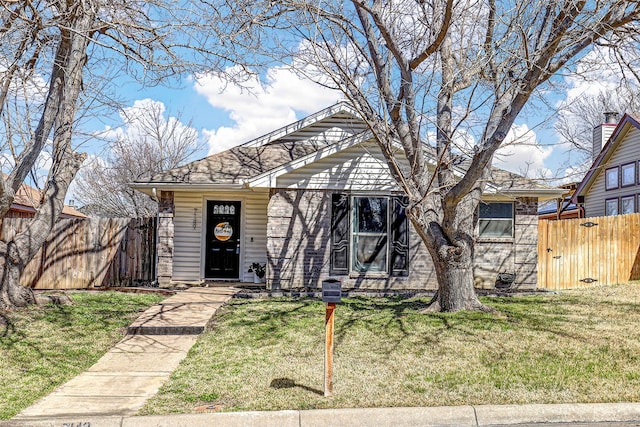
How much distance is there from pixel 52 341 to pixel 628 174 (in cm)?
2212

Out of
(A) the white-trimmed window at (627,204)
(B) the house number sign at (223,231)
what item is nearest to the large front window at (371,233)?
(B) the house number sign at (223,231)

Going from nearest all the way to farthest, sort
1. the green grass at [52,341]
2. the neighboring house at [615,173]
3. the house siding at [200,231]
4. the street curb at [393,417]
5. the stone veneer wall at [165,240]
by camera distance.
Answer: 1. the street curb at [393,417]
2. the green grass at [52,341]
3. the stone veneer wall at [165,240]
4. the house siding at [200,231]
5. the neighboring house at [615,173]

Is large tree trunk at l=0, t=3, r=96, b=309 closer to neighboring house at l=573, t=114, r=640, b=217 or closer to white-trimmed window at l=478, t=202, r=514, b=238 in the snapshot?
white-trimmed window at l=478, t=202, r=514, b=238

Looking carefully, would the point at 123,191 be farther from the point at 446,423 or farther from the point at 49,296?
the point at 446,423

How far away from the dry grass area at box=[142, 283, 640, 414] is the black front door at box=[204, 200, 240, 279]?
451 centimetres

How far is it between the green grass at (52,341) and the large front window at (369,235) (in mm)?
Result: 4787

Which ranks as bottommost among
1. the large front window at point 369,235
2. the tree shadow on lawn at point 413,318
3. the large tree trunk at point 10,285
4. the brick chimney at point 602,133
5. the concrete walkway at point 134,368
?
the concrete walkway at point 134,368

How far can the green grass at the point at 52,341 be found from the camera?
5.62 m

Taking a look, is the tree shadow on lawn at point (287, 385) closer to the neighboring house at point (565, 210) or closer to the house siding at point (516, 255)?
the house siding at point (516, 255)

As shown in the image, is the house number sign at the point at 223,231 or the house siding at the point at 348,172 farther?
the house number sign at the point at 223,231

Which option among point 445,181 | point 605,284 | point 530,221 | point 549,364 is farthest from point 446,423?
point 605,284

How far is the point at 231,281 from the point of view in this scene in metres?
13.8

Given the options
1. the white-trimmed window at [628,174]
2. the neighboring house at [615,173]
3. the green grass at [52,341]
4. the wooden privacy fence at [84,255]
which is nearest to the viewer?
the green grass at [52,341]

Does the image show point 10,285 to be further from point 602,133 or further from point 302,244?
point 602,133
